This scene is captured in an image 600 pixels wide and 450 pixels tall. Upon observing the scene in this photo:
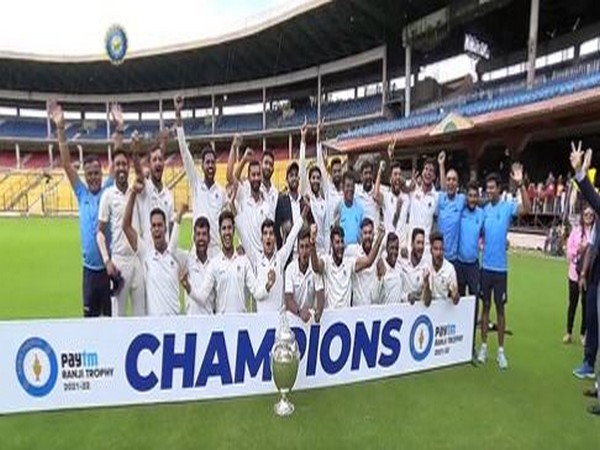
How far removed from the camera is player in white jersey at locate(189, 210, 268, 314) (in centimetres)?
479

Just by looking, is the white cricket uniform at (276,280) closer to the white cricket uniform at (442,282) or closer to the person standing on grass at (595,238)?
the white cricket uniform at (442,282)

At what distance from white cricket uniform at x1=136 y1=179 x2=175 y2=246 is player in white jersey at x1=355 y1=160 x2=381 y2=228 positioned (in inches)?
92.8

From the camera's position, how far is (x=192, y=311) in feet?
16.2

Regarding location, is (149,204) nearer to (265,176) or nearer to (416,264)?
(265,176)

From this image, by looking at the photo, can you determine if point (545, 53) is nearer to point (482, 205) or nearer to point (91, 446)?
point (482, 205)

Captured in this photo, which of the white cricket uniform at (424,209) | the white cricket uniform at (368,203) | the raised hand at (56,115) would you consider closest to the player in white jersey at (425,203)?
the white cricket uniform at (424,209)

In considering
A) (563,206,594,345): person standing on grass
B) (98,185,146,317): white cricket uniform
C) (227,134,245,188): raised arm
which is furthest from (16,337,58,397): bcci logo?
(563,206,594,345): person standing on grass

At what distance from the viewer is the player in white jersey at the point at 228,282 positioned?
4793mm

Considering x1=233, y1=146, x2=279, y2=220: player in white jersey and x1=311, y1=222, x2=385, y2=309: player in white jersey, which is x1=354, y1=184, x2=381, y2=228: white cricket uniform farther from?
x1=311, y1=222, x2=385, y2=309: player in white jersey

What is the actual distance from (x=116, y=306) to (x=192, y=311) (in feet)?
2.70

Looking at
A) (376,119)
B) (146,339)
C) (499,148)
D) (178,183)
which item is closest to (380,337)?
(146,339)

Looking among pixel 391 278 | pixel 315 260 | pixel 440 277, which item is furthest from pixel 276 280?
pixel 440 277

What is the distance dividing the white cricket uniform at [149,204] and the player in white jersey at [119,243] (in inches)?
2.9

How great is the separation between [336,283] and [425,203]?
6.13 feet
